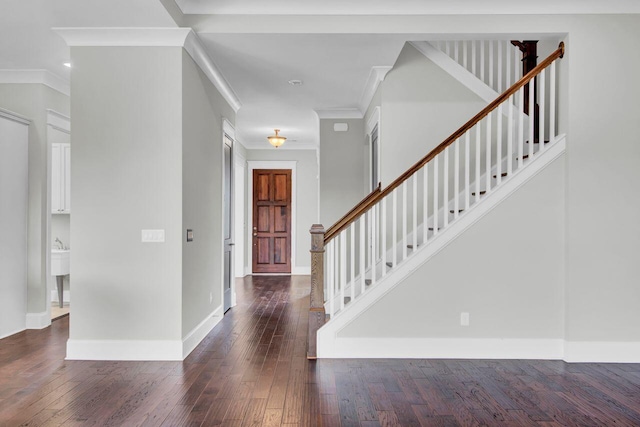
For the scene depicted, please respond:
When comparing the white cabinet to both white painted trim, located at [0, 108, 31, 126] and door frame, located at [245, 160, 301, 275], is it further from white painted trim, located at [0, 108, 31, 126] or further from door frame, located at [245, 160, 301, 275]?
door frame, located at [245, 160, 301, 275]

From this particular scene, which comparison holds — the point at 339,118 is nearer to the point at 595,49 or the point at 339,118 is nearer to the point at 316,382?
the point at 595,49

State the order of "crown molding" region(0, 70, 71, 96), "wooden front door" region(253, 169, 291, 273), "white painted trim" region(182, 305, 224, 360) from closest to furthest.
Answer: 1. "white painted trim" region(182, 305, 224, 360)
2. "crown molding" region(0, 70, 71, 96)
3. "wooden front door" region(253, 169, 291, 273)

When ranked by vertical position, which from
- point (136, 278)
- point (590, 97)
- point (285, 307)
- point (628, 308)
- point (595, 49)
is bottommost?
point (285, 307)

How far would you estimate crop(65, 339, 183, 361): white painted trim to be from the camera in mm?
3699

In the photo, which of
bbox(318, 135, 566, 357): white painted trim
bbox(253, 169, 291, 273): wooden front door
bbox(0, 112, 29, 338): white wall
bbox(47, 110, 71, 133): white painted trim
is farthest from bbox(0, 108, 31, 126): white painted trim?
bbox(253, 169, 291, 273): wooden front door

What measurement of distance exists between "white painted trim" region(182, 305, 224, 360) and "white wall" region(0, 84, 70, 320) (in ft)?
6.07

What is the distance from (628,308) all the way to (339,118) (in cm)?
439

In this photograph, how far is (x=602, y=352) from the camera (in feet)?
12.1

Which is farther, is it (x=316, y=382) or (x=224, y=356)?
(x=224, y=356)

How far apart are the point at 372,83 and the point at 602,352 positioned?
344cm

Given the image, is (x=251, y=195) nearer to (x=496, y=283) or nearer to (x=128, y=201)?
(x=128, y=201)

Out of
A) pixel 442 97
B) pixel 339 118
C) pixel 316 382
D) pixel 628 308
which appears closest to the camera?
pixel 316 382

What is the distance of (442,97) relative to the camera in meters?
4.57

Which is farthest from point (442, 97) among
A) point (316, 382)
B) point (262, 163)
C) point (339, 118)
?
point (262, 163)
